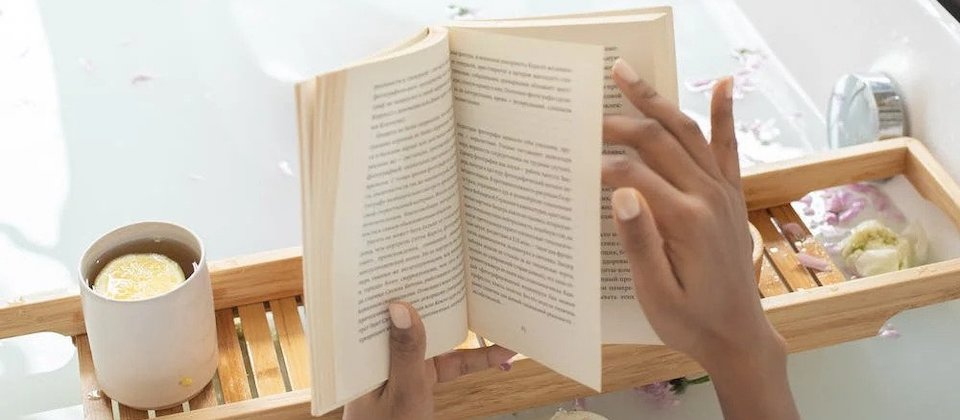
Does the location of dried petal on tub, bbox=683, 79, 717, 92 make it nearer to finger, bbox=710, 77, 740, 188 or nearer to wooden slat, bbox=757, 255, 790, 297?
wooden slat, bbox=757, 255, 790, 297

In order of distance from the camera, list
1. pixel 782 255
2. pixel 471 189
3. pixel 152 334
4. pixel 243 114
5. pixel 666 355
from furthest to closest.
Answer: pixel 243 114, pixel 782 255, pixel 666 355, pixel 152 334, pixel 471 189

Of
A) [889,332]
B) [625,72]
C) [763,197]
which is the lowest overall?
[889,332]

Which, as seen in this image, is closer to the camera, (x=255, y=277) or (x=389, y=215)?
(x=389, y=215)

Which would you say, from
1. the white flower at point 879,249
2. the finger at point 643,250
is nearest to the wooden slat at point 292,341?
the finger at point 643,250

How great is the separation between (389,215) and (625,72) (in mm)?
197

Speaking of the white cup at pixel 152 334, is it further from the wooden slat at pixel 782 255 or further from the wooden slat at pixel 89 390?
the wooden slat at pixel 782 255

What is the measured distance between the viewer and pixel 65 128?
1564mm

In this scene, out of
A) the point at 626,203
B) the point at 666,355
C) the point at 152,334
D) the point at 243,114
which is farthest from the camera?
the point at 243,114

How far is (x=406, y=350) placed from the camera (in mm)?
877

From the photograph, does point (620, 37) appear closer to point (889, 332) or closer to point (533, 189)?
point (533, 189)

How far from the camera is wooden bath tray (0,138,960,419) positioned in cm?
105

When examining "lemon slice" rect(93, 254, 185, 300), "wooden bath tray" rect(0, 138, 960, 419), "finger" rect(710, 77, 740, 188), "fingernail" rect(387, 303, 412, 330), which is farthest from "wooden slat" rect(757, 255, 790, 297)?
"lemon slice" rect(93, 254, 185, 300)

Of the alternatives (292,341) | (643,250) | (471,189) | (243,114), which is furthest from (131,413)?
(243,114)

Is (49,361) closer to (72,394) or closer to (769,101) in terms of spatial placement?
(72,394)
